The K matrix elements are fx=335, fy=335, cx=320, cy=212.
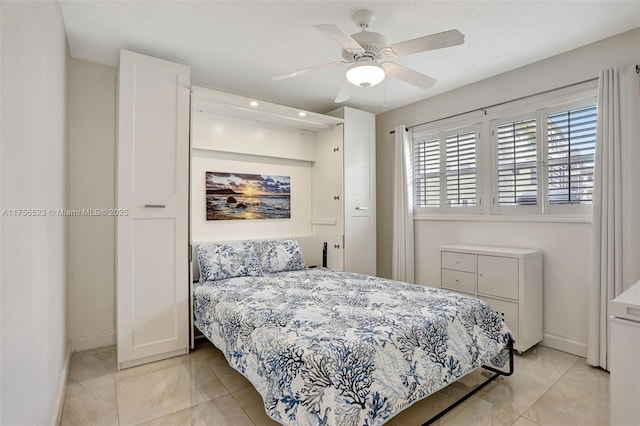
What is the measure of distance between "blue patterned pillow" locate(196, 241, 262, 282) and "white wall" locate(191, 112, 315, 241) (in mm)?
255

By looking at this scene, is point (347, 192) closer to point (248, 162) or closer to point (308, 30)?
point (248, 162)

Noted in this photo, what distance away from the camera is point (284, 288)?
2795mm

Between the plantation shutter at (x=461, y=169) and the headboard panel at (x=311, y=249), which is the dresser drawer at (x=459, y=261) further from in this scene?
the headboard panel at (x=311, y=249)

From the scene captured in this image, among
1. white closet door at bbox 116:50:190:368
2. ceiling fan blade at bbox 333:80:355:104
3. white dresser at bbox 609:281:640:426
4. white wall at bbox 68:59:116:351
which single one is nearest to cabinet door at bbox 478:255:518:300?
white dresser at bbox 609:281:640:426

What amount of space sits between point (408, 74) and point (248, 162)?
204cm

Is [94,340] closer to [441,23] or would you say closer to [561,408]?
[561,408]

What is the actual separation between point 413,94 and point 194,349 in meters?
3.42

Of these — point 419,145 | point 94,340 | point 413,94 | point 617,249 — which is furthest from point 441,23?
point 94,340

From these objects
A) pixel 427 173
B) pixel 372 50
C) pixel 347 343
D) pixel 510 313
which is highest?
pixel 372 50

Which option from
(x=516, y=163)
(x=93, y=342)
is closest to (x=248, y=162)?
(x=93, y=342)

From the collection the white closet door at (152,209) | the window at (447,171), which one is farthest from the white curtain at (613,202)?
the white closet door at (152,209)

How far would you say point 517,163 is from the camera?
3.16 meters

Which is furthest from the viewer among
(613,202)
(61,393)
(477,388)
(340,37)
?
(613,202)

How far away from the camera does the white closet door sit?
2600 mm
